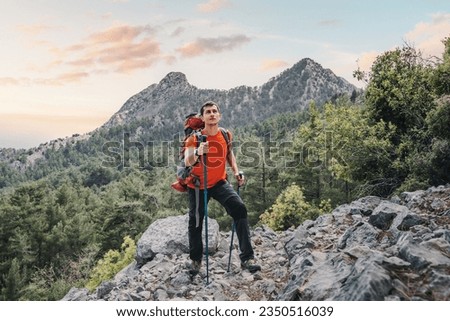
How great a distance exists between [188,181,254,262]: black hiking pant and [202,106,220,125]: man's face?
1257 millimetres

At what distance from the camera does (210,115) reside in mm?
7414

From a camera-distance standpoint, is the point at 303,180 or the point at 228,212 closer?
the point at 228,212

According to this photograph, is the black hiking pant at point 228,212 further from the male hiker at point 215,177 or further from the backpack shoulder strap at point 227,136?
the backpack shoulder strap at point 227,136

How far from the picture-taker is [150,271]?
10.1 m

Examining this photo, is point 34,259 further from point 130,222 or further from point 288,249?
point 288,249

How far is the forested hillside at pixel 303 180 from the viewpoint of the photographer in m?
18.3

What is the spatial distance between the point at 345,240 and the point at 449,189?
15.2ft

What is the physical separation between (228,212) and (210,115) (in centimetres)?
196

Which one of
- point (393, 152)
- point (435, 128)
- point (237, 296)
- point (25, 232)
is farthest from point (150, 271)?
point (25, 232)

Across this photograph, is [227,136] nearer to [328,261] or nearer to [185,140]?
[185,140]

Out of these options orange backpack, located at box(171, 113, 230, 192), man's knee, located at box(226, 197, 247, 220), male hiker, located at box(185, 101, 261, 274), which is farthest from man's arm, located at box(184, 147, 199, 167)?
man's knee, located at box(226, 197, 247, 220)

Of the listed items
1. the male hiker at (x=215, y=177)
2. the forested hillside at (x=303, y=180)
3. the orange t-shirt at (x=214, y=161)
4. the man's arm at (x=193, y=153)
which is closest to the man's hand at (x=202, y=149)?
the man's arm at (x=193, y=153)

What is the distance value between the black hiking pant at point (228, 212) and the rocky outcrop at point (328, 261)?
2.28 ft

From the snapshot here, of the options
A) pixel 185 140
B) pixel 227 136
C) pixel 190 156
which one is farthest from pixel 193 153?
pixel 227 136
